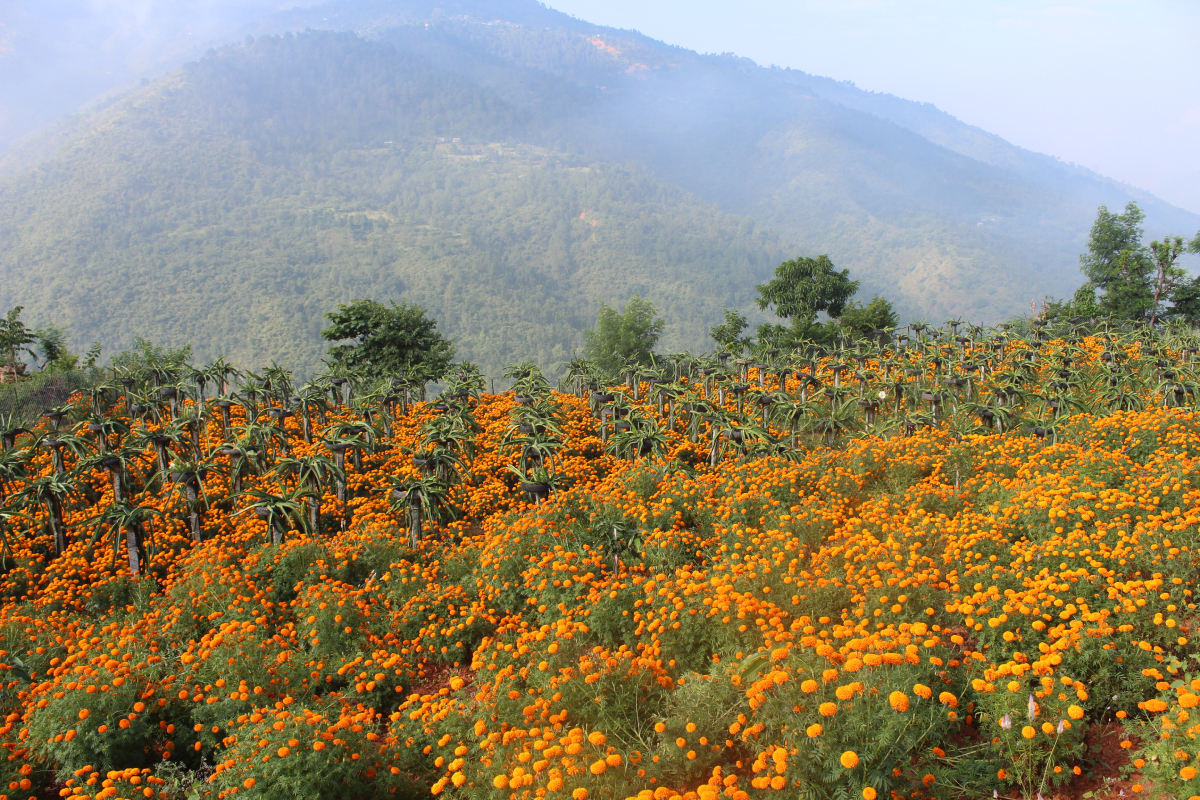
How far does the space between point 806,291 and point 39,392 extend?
29.1 metres

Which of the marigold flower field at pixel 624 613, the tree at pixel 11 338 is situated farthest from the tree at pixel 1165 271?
the tree at pixel 11 338

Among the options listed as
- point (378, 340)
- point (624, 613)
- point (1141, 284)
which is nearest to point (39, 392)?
point (378, 340)

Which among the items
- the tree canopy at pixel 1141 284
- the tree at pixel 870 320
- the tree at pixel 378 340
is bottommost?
the tree at pixel 378 340

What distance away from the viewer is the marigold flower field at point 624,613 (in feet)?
11.5

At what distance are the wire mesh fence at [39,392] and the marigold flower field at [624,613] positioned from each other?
550cm

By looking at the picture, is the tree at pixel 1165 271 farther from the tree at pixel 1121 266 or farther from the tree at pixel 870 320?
the tree at pixel 870 320

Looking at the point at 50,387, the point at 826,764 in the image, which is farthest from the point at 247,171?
the point at 826,764

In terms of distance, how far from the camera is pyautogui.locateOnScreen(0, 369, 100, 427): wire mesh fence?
56.5 feet

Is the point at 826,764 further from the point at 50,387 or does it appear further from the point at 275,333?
the point at 275,333

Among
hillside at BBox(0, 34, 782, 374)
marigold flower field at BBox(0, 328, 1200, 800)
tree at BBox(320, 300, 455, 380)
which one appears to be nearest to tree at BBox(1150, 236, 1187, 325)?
marigold flower field at BBox(0, 328, 1200, 800)

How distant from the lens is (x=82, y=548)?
959cm

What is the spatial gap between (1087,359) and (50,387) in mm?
29547

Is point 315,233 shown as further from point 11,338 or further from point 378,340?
point 378,340

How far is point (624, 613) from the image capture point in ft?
18.3
